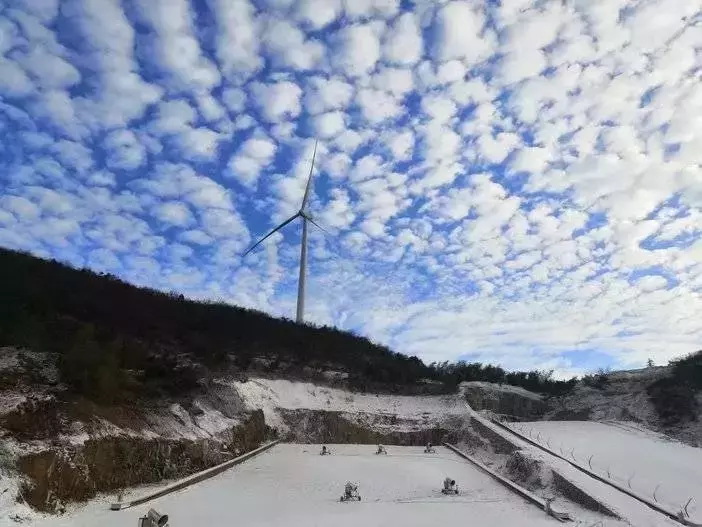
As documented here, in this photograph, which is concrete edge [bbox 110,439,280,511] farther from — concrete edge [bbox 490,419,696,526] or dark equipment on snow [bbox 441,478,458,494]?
concrete edge [bbox 490,419,696,526]

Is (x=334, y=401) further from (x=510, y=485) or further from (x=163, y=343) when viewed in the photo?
(x=510, y=485)

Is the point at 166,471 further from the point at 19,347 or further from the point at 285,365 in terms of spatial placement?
the point at 285,365

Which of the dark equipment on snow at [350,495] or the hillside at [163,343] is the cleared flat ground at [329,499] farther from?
the hillside at [163,343]

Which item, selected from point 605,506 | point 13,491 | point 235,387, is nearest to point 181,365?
point 235,387

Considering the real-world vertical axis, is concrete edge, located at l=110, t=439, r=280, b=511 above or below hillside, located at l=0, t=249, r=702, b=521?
below

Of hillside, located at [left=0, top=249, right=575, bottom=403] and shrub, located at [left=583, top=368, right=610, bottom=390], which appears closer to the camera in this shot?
hillside, located at [left=0, top=249, right=575, bottom=403]

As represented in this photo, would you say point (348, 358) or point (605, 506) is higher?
point (348, 358)

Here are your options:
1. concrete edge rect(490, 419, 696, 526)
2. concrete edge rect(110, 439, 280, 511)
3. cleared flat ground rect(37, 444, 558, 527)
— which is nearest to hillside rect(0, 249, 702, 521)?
concrete edge rect(110, 439, 280, 511)

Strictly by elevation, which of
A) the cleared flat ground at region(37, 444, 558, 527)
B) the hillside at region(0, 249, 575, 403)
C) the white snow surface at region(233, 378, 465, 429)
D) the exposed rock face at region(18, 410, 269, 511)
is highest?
the hillside at region(0, 249, 575, 403)
